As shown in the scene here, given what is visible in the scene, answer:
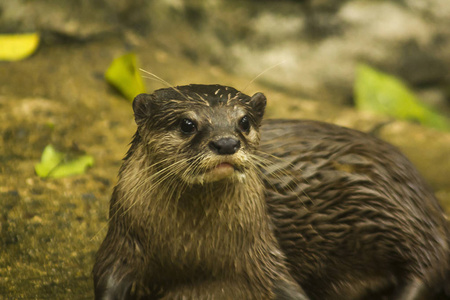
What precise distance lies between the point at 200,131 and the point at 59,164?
1.45m

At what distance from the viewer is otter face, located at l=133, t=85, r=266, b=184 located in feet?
6.52

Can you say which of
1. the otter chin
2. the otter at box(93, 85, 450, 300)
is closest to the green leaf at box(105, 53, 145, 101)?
the otter at box(93, 85, 450, 300)

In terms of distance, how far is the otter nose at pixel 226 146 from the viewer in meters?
1.94

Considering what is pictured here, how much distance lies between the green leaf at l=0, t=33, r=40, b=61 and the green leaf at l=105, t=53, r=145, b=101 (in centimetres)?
60

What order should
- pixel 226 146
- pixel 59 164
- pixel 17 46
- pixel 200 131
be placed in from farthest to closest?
pixel 17 46 < pixel 59 164 < pixel 200 131 < pixel 226 146

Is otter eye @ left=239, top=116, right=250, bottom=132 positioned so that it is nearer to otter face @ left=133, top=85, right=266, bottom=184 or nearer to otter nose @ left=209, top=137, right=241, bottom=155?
otter face @ left=133, top=85, right=266, bottom=184

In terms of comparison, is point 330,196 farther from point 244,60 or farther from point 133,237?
point 244,60

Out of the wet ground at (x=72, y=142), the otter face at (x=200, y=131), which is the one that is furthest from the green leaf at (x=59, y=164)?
the otter face at (x=200, y=131)

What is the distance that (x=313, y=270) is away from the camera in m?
2.37

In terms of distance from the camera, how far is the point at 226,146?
6.37ft

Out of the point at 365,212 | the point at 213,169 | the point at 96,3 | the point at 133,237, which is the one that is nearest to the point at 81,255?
the point at 133,237

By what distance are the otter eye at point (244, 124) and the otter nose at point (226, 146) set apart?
0.56 feet

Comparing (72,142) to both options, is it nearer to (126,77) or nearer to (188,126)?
(126,77)

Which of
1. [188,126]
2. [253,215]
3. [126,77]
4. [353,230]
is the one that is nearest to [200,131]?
[188,126]
